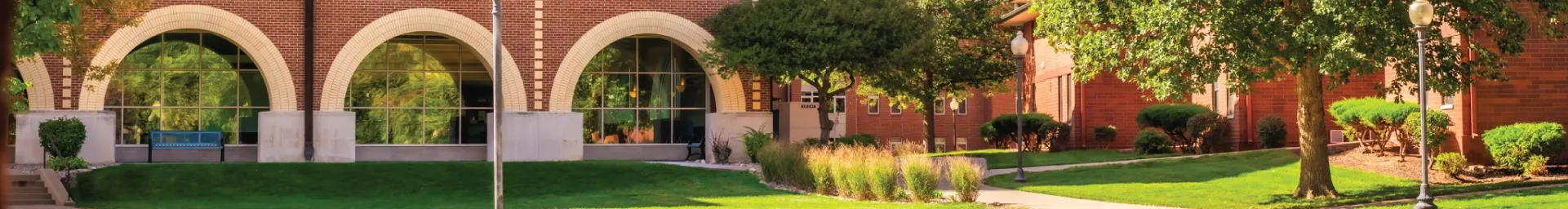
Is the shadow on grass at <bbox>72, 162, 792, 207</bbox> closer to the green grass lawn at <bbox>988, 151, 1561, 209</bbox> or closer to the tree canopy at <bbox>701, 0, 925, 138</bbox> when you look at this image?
the tree canopy at <bbox>701, 0, 925, 138</bbox>

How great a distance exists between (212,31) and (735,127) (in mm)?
10964

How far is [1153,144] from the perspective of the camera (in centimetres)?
3369

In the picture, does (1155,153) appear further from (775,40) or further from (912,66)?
(775,40)

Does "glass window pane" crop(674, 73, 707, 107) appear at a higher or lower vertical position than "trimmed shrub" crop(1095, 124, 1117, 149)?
higher

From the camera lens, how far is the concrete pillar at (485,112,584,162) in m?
33.5

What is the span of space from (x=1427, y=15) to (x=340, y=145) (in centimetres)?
2326

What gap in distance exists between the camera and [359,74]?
3497 cm

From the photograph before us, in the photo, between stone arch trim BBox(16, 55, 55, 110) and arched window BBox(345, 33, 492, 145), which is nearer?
stone arch trim BBox(16, 55, 55, 110)

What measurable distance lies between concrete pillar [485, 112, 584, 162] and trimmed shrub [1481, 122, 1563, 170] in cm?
1839

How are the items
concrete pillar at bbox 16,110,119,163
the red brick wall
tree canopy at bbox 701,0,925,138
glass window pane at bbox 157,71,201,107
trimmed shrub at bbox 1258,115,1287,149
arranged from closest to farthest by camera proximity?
concrete pillar at bbox 16,110,119,163 → trimmed shrub at bbox 1258,115,1287,149 → the red brick wall → tree canopy at bbox 701,0,925,138 → glass window pane at bbox 157,71,201,107

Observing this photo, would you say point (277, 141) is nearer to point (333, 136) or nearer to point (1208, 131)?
point (333, 136)

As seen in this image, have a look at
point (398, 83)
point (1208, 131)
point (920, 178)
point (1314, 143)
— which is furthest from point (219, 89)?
point (1314, 143)

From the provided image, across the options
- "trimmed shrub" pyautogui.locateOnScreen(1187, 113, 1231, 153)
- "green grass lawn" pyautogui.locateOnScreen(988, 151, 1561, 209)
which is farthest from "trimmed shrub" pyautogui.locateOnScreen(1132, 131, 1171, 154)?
"green grass lawn" pyautogui.locateOnScreen(988, 151, 1561, 209)

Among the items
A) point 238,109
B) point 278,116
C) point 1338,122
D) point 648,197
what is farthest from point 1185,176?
point 238,109
